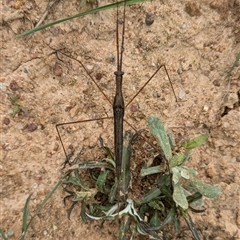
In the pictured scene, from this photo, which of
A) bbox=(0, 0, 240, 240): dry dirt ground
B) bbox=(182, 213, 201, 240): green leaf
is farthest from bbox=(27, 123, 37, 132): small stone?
bbox=(182, 213, 201, 240): green leaf

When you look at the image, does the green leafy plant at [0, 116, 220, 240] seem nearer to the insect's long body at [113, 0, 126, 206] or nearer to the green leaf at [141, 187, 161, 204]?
the green leaf at [141, 187, 161, 204]

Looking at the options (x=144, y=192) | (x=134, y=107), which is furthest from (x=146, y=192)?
(x=134, y=107)

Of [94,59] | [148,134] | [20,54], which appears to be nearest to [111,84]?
[94,59]

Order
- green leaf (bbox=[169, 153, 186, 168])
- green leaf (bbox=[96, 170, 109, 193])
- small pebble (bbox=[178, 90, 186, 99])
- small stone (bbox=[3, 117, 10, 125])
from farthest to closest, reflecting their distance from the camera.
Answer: small pebble (bbox=[178, 90, 186, 99]) < small stone (bbox=[3, 117, 10, 125]) < green leaf (bbox=[96, 170, 109, 193]) < green leaf (bbox=[169, 153, 186, 168])

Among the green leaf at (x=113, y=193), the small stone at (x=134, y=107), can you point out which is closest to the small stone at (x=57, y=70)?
the small stone at (x=134, y=107)

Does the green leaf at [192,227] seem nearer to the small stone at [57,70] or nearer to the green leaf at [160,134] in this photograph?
the green leaf at [160,134]

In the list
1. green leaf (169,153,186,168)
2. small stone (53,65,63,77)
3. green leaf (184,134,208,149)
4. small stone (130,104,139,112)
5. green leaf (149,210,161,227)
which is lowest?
green leaf (149,210,161,227)

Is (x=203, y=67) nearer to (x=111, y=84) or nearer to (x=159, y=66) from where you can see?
(x=159, y=66)
